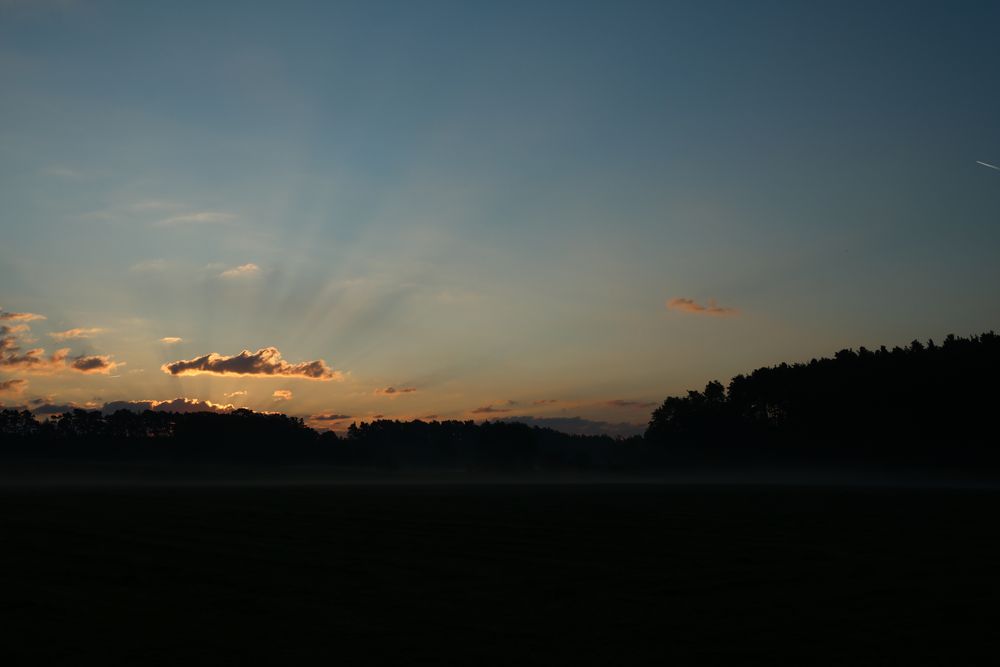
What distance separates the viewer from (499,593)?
15.4m

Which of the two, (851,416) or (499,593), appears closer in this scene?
(499,593)

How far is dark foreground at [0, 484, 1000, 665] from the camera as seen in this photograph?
1117 cm

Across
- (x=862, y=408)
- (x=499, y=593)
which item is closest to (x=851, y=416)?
(x=862, y=408)

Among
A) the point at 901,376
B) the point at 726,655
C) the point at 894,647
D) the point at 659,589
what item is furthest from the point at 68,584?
the point at 901,376

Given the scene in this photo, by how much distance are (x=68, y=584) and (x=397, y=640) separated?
809 centimetres

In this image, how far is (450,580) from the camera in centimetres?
1695

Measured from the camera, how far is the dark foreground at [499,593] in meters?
11.2

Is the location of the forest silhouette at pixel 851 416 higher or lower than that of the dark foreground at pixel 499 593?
higher

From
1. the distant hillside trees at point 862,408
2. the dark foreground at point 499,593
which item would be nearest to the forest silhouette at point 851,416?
the distant hillside trees at point 862,408

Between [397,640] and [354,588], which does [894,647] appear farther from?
[354,588]

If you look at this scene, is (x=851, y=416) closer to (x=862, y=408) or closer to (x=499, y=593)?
(x=862, y=408)

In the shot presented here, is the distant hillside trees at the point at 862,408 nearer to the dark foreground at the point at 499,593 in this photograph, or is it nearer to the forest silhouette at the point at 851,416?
the forest silhouette at the point at 851,416

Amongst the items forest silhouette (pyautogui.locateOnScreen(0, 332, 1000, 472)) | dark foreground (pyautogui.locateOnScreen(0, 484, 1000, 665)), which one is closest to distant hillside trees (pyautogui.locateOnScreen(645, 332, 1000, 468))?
forest silhouette (pyautogui.locateOnScreen(0, 332, 1000, 472))

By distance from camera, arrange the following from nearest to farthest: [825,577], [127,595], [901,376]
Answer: [127,595] → [825,577] → [901,376]
